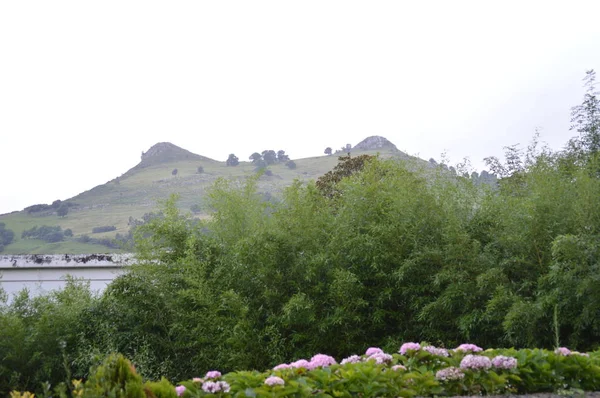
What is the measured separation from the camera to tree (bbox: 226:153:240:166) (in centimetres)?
4528

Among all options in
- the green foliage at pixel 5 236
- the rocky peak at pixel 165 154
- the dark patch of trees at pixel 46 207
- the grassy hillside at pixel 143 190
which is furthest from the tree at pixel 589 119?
the rocky peak at pixel 165 154

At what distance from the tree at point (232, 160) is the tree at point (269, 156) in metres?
3.44

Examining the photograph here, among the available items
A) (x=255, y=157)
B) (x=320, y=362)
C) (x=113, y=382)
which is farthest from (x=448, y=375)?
(x=255, y=157)

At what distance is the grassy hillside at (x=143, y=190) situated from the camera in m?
29.6

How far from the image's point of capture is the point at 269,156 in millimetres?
42969

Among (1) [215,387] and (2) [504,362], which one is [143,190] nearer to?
(1) [215,387]

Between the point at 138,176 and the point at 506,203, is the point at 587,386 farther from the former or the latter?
the point at 138,176

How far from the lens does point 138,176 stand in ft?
154

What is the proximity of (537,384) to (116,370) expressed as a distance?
212cm

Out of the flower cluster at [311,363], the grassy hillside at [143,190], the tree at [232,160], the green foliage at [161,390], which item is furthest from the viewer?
the tree at [232,160]

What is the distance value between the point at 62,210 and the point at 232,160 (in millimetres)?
14135

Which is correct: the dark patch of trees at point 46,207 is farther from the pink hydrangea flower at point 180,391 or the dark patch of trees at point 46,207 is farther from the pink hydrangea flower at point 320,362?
the pink hydrangea flower at point 180,391

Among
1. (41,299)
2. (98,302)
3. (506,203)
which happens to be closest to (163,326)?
(98,302)

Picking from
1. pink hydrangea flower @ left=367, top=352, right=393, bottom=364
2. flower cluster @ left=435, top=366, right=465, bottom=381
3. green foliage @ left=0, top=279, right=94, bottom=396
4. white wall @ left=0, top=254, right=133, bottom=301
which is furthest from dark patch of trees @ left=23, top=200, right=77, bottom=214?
flower cluster @ left=435, top=366, right=465, bottom=381
